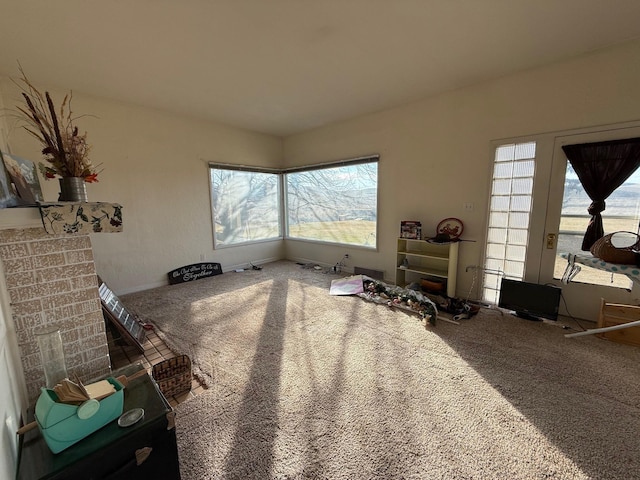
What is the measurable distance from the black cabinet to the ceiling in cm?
249

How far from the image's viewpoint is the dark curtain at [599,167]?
7.82 ft

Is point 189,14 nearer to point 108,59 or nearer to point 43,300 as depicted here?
point 108,59

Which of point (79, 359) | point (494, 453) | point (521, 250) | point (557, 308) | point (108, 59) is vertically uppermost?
point (108, 59)

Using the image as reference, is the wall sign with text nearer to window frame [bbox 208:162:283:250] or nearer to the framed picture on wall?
window frame [bbox 208:162:283:250]

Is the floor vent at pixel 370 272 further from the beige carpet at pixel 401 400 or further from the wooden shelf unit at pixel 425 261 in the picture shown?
the beige carpet at pixel 401 400

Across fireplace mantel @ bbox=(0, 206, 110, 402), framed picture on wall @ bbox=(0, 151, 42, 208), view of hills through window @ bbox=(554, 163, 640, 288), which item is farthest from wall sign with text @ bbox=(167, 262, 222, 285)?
view of hills through window @ bbox=(554, 163, 640, 288)

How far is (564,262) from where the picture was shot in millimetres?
2812

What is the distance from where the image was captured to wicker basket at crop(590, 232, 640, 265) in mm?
2094

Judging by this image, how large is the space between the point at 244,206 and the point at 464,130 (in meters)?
3.79

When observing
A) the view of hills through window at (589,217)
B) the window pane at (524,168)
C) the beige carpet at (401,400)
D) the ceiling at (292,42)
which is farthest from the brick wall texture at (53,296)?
the view of hills through window at (589,217)

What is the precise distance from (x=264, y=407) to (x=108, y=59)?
10.9 ft

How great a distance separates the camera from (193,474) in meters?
1.29

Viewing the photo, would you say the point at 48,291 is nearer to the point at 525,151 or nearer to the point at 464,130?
the point at 464,130

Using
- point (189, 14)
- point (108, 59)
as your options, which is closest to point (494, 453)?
point (189, 14)
